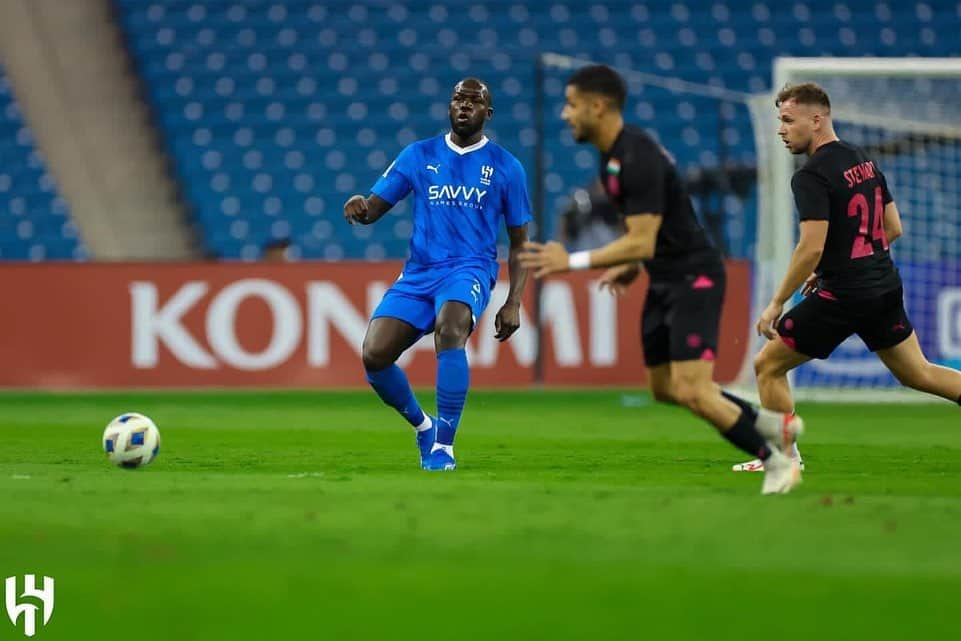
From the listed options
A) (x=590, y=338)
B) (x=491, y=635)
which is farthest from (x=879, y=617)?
(x=590, y=338)

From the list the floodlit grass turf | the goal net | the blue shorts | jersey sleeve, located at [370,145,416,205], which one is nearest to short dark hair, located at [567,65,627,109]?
the floodlit grass turf

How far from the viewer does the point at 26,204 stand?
63.6ft

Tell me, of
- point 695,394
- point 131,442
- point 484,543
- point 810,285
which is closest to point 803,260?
point 810,285

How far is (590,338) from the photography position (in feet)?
53.9

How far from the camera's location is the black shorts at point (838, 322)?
778 centimetres

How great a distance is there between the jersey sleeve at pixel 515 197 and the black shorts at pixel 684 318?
5.74 ft

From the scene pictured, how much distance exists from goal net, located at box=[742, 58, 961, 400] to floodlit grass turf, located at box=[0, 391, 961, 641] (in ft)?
17.0

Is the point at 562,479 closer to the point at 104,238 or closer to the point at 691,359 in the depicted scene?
the point at 691,359

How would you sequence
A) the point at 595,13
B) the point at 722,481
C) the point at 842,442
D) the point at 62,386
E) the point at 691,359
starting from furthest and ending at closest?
the point at 595,13 < the point at 62,386 < the point at 842,442 < the point at 722,481 < the point at 691,359

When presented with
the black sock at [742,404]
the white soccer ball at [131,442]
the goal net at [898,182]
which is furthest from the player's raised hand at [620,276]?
the goal net at [898,182]

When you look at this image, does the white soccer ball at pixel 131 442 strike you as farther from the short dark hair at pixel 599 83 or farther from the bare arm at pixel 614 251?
the short dark hair at pixel 599 83

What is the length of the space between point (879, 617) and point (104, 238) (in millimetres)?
16111

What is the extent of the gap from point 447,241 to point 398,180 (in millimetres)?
452

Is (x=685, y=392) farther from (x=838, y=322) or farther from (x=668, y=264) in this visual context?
(x=838, y=322)
